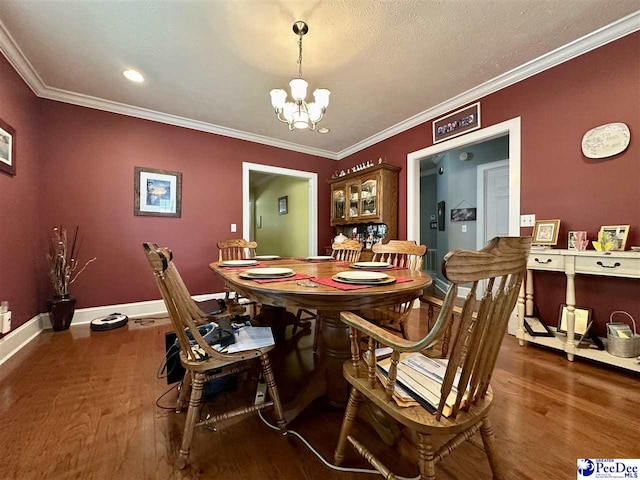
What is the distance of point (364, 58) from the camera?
7.12ft

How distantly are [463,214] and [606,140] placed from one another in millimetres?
2266

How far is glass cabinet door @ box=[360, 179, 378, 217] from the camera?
3.63 meters

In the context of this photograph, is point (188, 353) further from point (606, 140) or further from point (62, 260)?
point (606, 140)

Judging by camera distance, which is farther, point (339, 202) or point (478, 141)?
point (339, 202)

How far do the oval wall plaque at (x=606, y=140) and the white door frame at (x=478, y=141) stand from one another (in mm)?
466

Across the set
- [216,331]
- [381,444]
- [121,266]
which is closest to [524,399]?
[381,444]

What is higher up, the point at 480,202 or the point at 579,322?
the point at 480,202

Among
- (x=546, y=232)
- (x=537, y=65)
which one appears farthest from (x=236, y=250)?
(x=537, y=65)

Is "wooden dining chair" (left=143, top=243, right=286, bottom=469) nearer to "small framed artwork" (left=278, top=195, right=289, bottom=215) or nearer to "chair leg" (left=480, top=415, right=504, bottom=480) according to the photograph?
"chair leg" (left=480, top=415, right=504, bottom=480)

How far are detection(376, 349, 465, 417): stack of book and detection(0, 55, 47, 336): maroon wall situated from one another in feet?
9.60

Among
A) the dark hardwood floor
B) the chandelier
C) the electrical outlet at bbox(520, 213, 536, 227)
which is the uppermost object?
the chandelier

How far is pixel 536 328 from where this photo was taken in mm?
2115

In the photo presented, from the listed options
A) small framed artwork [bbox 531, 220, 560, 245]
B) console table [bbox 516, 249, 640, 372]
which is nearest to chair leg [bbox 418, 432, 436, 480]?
console table [bbox 516, 249, 640, 372]

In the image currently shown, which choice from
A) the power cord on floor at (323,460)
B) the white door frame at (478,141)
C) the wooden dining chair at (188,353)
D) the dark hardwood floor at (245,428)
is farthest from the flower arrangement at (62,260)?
the white door frame at (478,141)
